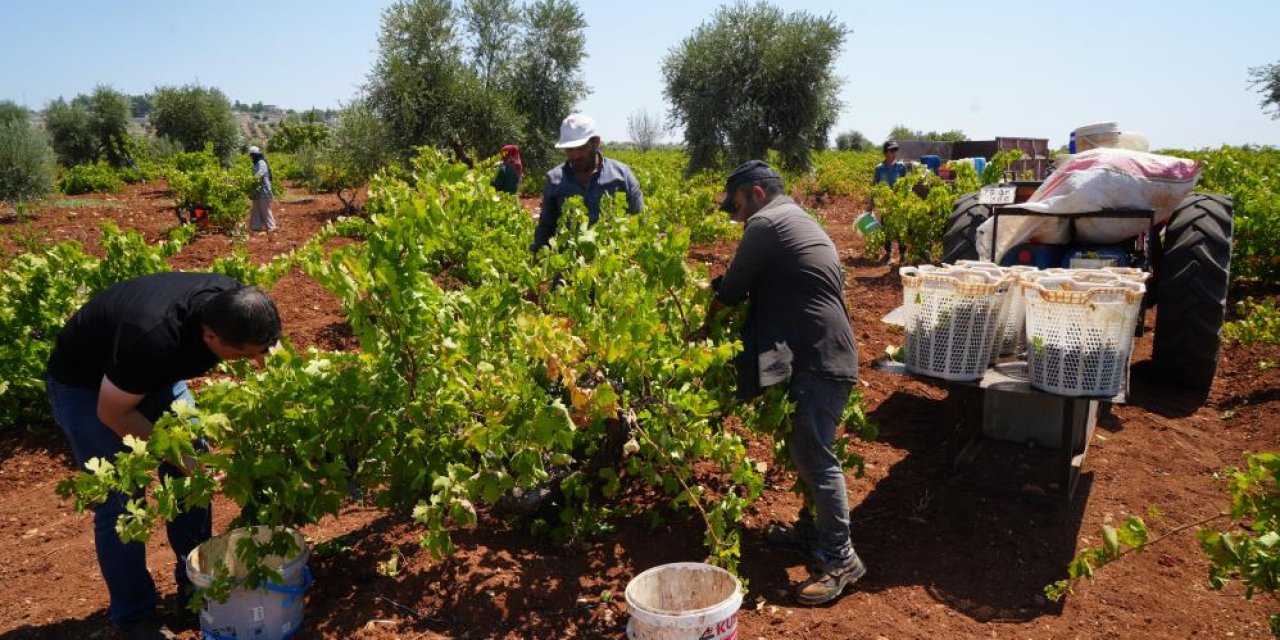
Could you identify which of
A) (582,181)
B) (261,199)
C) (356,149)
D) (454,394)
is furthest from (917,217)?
(356,149)

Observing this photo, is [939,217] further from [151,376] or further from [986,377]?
[151,376]

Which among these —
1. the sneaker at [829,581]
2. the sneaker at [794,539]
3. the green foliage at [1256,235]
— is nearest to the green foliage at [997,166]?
the green foliage at [1256,235]

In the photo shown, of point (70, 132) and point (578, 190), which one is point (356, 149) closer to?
point (578, 190)

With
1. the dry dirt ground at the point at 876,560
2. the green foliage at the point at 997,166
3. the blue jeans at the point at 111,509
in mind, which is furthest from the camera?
the green foliage at the point at 997,166

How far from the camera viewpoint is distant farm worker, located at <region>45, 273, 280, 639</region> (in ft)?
9.44

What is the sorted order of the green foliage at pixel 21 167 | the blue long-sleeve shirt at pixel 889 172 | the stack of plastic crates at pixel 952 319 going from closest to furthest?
1. the stack of plastic crates at pixel 952 319
2. the blue long-sleeve shirt at pixel 889 172
3. the green foliage at pixel 21 167

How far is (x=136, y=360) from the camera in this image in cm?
288

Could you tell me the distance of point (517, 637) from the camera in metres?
3.19

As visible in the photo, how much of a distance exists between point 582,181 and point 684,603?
9.69 feet

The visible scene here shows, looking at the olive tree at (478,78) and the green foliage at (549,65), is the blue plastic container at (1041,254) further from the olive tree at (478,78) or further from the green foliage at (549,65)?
the green foliage at (549,65)

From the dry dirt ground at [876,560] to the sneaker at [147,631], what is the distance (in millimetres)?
106

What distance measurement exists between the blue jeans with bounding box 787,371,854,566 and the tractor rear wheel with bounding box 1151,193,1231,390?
3388 millimetres

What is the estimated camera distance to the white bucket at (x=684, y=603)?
2.79 meters

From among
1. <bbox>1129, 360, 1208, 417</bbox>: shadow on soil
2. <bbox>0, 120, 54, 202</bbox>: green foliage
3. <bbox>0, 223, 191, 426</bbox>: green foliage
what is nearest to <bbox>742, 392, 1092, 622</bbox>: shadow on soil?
<bbox>1129, 360, 1208, 417</bbox>: shadow on soil
